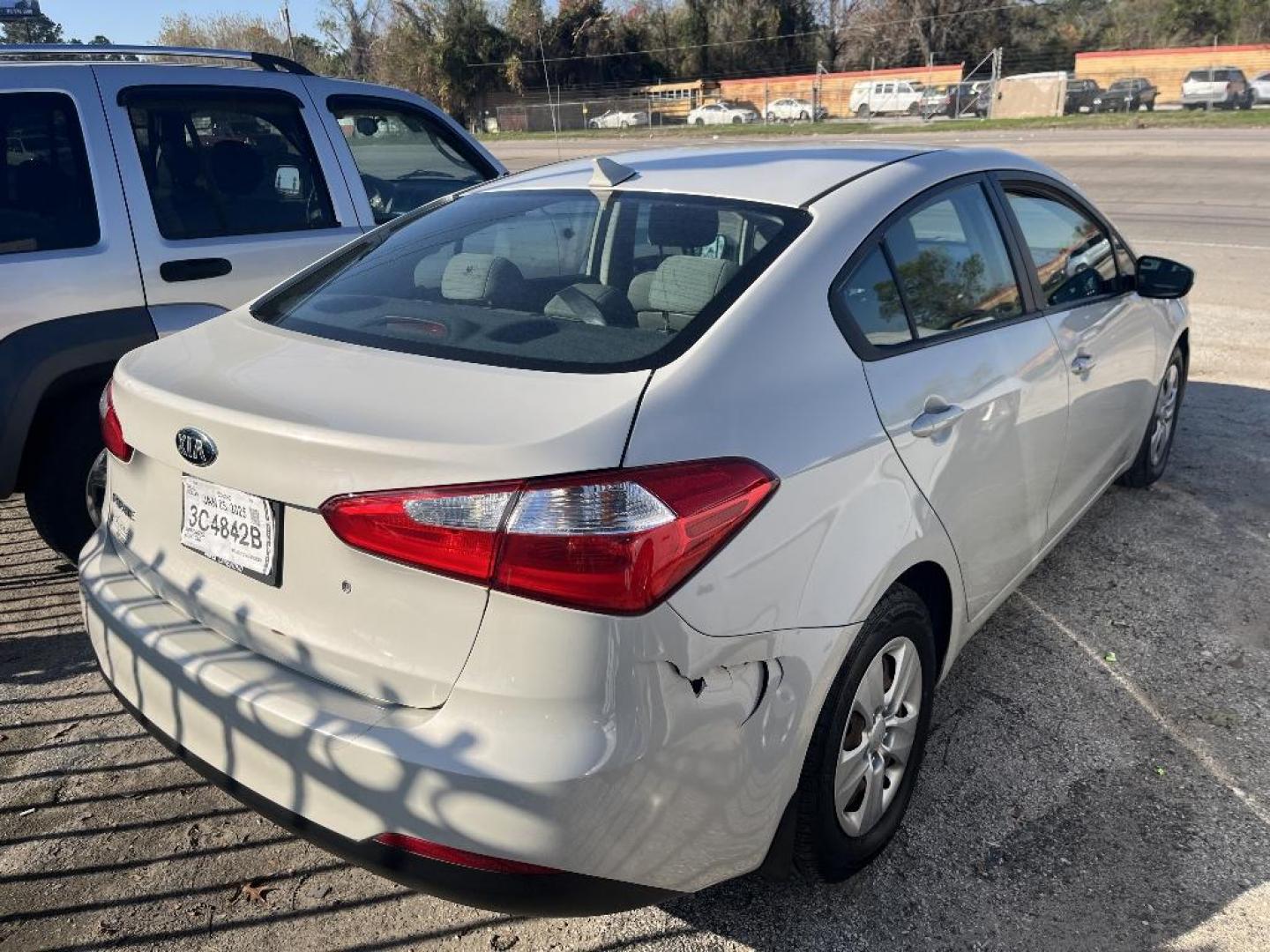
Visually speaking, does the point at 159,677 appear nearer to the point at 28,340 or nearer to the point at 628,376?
the point at 628,376

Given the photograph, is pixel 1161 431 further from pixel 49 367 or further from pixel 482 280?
pixel 49 367

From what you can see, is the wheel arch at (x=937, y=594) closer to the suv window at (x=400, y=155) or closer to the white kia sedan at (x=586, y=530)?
the white kia sedan at (x=586, y=530)

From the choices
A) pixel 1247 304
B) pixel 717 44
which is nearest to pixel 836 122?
pixel 717 44

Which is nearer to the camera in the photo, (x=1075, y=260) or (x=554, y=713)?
(x=554, y=713)

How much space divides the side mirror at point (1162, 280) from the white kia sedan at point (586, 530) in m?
1.46

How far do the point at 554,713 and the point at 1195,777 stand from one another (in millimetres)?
2137

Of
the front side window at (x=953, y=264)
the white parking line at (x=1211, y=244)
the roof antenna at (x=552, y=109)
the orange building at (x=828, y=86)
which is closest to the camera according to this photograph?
the front side window at (x=953, y=264)

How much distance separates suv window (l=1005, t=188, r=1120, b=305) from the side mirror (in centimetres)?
12

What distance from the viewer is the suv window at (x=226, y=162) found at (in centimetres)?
420

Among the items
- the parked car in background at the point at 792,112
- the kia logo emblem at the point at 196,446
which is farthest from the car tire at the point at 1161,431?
the parked car in background at the point at 792,112

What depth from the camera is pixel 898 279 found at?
2.69 meters

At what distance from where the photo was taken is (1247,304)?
29.6 feet

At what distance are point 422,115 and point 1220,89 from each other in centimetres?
4468

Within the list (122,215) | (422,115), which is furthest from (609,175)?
(422,115)
